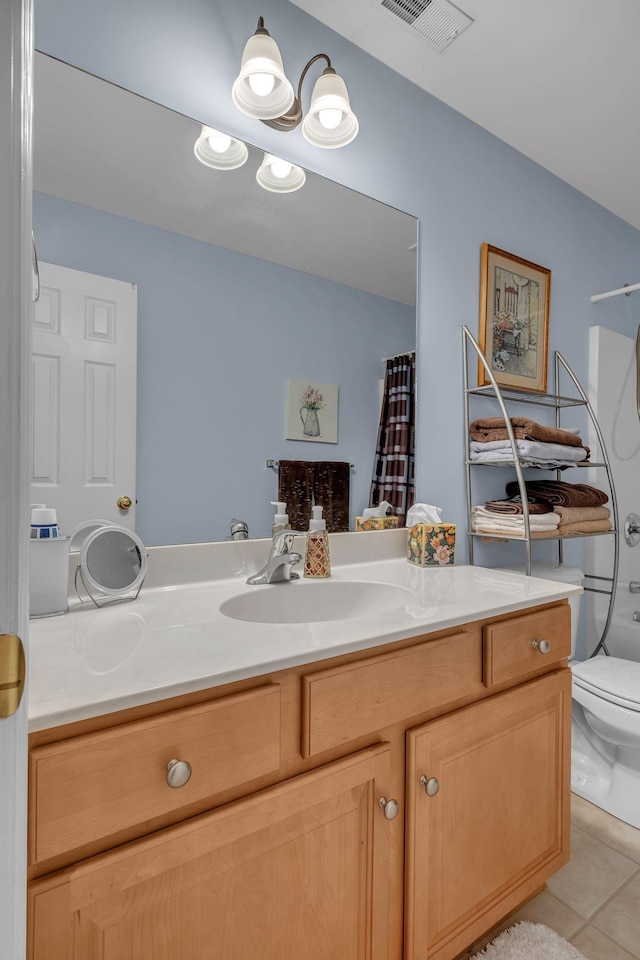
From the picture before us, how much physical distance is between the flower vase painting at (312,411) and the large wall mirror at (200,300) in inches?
0.7

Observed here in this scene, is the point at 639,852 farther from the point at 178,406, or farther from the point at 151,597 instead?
the point at 178,406

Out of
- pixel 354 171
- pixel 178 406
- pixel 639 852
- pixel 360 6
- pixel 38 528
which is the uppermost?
pixel 360 6

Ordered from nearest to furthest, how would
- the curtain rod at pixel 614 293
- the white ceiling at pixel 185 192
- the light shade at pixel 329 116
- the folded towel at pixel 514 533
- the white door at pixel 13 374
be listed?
the white door at pixel 13 374 → the white ceiling at pixel 185 192 → the light shade at pixel 329 116 → the folded towel at pixel 514 533 → the curtain rod at pixel 614 293

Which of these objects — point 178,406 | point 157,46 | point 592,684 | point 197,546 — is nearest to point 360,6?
point 157,46

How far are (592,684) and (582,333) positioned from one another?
1548 millimetres

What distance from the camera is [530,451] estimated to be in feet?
5.65

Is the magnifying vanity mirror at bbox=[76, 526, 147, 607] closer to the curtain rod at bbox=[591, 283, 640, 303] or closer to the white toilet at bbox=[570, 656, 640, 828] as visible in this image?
the white toilet at bbox=[570, 656, 640, 828]

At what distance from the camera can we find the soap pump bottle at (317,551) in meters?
1.39

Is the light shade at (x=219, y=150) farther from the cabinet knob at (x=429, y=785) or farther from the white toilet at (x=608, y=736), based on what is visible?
the white toilet at (x=608, y=736)

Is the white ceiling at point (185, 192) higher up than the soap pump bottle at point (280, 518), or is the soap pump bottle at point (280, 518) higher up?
the white ceiling at point (185, 192)

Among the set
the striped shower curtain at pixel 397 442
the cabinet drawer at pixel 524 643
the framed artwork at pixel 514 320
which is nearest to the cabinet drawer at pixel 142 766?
the cabinet drawer at pixel 524 643

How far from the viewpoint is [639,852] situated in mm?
1603

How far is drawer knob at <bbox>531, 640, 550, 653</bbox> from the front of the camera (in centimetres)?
123

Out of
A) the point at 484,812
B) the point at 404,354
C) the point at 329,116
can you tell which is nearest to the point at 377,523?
the point at 404,354
